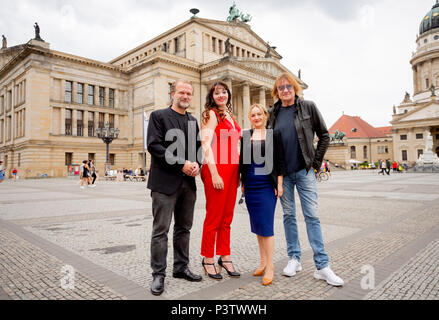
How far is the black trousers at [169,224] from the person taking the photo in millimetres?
3123

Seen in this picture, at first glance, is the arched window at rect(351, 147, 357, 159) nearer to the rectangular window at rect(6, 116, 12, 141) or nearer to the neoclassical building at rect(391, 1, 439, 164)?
the neoclassical building at rect(391, 1, 439, 164)

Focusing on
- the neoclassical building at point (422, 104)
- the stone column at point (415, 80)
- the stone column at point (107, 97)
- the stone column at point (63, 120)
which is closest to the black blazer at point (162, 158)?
the stone column at point (63, 120)

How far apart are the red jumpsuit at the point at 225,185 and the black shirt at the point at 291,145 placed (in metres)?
0.60

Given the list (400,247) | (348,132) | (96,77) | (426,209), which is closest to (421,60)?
(348,132)

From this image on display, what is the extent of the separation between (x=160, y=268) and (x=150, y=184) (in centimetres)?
89

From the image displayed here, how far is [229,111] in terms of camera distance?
3.73m

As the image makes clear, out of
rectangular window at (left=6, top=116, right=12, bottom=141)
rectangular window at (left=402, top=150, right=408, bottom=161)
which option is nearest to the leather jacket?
rectangular window at (left=6, top=116, right=12, bottom=141)

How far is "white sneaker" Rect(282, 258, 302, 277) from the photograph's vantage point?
334cm

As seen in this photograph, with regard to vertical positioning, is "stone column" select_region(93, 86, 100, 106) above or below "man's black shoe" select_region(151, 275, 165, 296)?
above

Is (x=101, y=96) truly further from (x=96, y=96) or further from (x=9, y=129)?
(x=9, y=129)

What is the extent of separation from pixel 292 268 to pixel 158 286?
1.52m

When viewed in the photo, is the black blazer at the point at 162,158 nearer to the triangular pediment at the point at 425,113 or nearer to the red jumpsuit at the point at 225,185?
the red jumpsuit at the point at 225,185

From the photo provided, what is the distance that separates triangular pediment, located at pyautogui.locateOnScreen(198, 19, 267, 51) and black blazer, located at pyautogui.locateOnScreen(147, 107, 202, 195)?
4381 centimetres

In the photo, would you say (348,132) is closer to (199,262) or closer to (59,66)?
(59,66)
